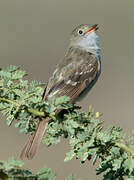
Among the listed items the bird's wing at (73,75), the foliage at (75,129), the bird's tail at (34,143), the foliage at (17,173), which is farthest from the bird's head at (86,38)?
the foliage at (17,173)

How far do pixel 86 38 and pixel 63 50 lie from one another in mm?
7919

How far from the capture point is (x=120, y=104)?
37.8 ft

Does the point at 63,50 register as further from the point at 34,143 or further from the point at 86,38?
the point at 34,143

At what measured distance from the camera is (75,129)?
2.70m

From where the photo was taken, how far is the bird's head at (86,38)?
655cm

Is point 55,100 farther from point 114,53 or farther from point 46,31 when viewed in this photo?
point 46,31

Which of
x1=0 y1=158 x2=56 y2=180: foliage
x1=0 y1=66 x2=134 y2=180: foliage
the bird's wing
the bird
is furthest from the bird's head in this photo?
x1=0 y1=158 x2=56 y2=180: foliage

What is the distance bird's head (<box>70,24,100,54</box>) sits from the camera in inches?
258

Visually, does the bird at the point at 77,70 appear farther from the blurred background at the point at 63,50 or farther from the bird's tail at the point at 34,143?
the blurred background at the point at 63,50

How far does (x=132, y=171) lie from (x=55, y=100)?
62cm

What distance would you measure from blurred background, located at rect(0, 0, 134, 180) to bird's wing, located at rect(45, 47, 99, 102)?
314 centimetres

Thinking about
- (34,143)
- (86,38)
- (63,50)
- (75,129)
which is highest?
(63,50)

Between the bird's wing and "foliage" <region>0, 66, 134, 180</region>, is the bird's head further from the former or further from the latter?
"foliage" <region>0, 66, 134, 180</region>

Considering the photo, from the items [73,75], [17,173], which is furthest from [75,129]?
[73,75]
